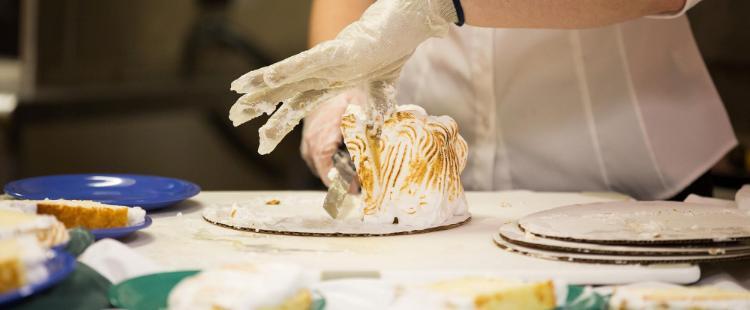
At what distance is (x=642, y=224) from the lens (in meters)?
1.54

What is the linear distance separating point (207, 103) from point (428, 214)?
3442mm

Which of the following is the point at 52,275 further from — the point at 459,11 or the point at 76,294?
the point at 459,11

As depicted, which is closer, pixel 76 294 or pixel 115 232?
pixel 76 294

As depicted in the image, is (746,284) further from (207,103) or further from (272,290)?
(207,103)

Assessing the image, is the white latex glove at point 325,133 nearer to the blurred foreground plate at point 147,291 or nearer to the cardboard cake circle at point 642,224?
the cardboard cake circle at point 642,224

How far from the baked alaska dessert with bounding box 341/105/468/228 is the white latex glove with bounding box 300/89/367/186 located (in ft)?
1.63

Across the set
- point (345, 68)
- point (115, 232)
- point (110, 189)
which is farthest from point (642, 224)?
point (110, 189)

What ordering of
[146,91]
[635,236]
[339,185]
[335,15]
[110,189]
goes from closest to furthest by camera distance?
1. [635,236]
2. [339,185]
3. [110,189]
4. [335,15]
5. [146,91]

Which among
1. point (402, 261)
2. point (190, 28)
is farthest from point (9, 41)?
A: point (402, 261)

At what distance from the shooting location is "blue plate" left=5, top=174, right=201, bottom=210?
1937 mm

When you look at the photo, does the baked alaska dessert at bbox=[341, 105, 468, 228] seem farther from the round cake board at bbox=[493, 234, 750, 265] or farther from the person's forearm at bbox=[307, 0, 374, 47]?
the person's forearm at bbox=[307, 0, 374, 47]

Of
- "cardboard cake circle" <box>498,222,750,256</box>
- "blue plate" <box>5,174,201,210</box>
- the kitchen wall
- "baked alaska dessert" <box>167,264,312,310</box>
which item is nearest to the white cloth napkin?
"baked alaska dessert" <box>167,264,312,310</box>

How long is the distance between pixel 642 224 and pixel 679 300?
360 millimetres

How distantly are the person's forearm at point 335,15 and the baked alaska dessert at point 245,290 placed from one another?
1454mm
